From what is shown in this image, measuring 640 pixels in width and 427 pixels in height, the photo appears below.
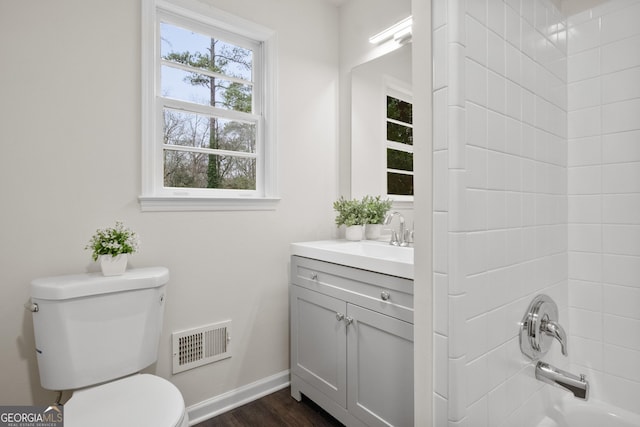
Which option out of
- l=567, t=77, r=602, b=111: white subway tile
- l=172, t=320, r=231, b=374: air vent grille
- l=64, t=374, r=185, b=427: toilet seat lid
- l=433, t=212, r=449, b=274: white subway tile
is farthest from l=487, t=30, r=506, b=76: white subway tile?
l=172, t=320, r=231, b=374: air vent grille

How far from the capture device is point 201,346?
181cm

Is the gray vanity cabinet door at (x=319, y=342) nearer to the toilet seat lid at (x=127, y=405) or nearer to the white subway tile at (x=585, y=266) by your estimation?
the toilet seat lid at (x=127, y=405)

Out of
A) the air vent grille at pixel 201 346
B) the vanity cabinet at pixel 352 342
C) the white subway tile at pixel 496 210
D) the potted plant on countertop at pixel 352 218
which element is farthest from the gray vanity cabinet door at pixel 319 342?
the white subway tile at pixel 496 210

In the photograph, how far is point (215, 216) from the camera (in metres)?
1.88

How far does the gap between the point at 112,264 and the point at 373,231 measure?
146 centimetres

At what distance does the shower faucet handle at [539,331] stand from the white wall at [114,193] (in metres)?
1.36

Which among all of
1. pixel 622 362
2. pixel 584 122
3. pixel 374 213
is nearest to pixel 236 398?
pixel 374 213

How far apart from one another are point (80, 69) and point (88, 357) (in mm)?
1210

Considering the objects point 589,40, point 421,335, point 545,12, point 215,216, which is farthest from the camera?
point 215,216

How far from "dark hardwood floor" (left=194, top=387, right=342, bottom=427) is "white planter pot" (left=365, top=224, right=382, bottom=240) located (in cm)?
105

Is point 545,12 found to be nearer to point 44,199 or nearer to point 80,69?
point 80,69

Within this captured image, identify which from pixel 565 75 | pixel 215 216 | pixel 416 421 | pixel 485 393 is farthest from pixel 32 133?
pixel 565 75

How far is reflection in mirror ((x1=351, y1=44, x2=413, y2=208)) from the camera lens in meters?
2.07

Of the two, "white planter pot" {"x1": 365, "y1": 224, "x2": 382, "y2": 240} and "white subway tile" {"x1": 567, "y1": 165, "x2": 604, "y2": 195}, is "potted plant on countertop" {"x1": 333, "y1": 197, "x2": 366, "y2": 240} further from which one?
"white subway tile" {"x1": 567, "y1": 165, "x2": 604, "y2": 195}
